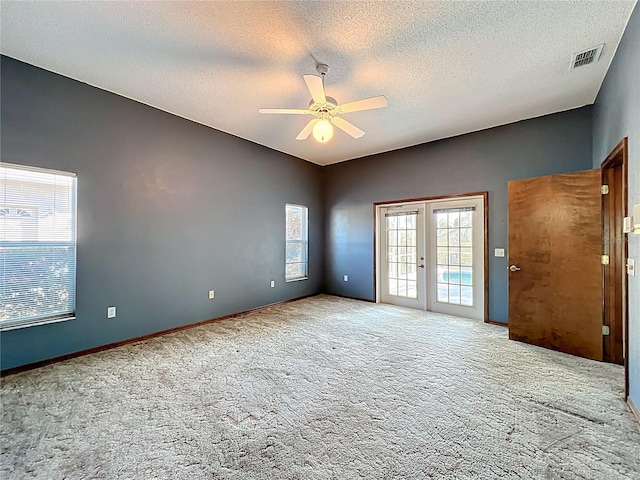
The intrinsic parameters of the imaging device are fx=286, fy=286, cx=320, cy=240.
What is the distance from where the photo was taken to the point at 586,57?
2.67 meters

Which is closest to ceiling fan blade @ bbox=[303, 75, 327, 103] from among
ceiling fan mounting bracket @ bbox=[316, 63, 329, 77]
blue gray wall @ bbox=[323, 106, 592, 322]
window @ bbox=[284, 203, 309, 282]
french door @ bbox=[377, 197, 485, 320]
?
ceiling fan mounting bracket @ bbox=[316, 63, 329, 77]

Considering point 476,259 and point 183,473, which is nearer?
point 183,473

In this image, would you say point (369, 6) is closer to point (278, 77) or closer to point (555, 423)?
point (278, 77)

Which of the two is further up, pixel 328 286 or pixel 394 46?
pixel 394 46

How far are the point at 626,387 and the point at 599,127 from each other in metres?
2.77

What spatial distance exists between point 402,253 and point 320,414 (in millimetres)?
3855

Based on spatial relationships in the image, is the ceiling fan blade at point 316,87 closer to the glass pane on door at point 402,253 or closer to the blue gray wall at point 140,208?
the blue gray wall at point 140,208

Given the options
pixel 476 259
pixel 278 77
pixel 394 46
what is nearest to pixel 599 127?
pixel 476 259

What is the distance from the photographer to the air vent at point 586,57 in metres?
2.56

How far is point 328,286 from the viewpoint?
6551 mm

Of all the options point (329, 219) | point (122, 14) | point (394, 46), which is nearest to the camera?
point (122, 14)

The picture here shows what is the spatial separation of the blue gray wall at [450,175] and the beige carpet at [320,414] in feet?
6.76

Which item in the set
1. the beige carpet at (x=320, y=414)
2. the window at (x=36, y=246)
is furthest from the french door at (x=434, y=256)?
the window at (x=36, y=246)

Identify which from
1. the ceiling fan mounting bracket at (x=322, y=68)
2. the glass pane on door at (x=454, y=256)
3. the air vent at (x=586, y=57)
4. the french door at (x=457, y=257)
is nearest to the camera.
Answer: the air vent at (x=586, y=57)
